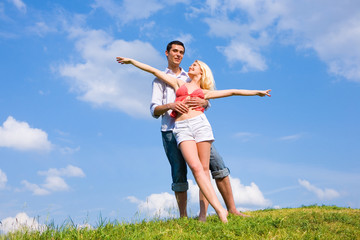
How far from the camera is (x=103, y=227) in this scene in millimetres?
6371

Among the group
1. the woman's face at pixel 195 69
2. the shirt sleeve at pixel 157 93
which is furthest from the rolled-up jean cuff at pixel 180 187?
the woman's face at pixel 195 69

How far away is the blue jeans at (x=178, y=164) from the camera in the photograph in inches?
305

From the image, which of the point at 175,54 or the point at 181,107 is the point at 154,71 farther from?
the point at 181,107

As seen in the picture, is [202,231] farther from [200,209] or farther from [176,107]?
[176,107]

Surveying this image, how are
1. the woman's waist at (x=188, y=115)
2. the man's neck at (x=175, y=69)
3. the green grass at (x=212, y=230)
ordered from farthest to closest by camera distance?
the man's neck at (x=175, y=69) → the woman's waist at (x=188, y=115) → the green grass at (x=212, y=230)

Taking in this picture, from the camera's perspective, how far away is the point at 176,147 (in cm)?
771

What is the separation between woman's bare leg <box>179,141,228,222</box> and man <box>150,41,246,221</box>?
92 cm

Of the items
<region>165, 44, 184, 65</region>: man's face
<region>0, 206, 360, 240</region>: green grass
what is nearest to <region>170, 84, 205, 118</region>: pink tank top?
<region>165, 44, 184, 65</region>: man's face

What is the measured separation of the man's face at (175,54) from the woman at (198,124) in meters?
0.64

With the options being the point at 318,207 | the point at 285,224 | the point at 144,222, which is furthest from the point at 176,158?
the point at 318,207

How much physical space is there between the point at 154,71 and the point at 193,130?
1539mm

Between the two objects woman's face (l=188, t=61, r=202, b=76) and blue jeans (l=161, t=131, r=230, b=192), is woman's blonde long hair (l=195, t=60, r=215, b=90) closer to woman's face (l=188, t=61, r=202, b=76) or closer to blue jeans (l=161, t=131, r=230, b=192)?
woman's face (l=188, t=61, r=202, b=76)

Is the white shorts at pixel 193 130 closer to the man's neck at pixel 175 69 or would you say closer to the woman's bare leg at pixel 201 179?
the woman's bare leg at pixel 201 179

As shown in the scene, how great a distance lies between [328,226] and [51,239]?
4.99 m
